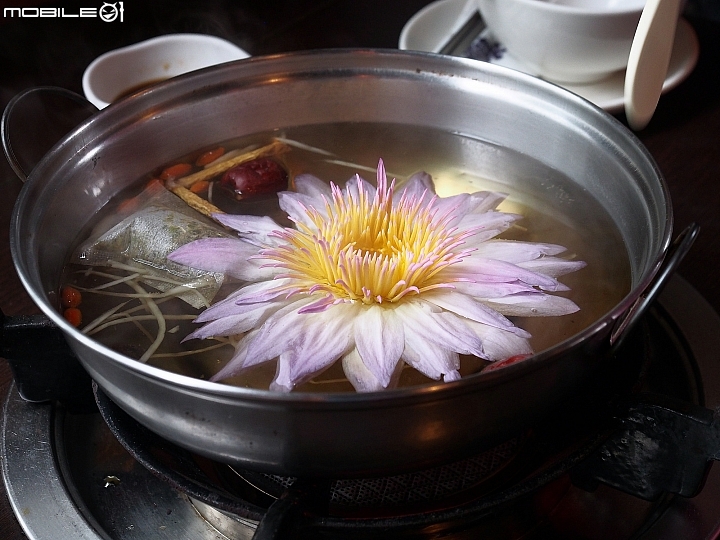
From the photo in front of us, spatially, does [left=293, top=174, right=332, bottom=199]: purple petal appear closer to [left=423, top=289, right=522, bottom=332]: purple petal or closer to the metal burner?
[left=423, top=289, right=522, bottom=332]: purple petal

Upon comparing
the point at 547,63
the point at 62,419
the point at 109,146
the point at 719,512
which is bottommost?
the point at 719,512

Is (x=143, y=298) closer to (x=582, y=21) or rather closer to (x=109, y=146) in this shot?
(x=109, y=146)

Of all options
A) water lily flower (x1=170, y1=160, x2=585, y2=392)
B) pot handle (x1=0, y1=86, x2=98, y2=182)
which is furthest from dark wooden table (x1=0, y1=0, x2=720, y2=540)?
water lily flower (x1=170, y1=160, x2=585, y2=392)

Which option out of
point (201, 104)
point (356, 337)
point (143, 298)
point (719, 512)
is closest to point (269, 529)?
point (356, 337)

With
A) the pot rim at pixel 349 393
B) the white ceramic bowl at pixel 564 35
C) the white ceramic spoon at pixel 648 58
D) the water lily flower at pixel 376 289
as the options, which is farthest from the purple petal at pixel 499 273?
the white ceramic bowl at pixel 564 35

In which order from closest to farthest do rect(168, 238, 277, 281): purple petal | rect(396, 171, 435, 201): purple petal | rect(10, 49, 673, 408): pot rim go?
rect(10, 49, 673, 408): pot rim < rect(168, 238, 277, 281): purple petal < rect(396, 171, 435, 201): purple petal
